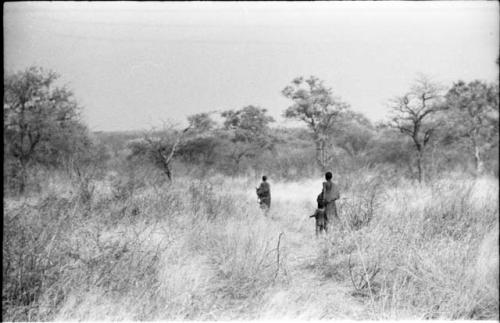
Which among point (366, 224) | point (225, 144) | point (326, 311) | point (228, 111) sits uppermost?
point (228, 111)

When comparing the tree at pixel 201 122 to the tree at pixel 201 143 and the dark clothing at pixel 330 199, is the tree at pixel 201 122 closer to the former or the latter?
the tree at pixel 201 143

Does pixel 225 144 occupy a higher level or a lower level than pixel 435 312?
higher

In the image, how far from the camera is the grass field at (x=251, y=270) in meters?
3.62

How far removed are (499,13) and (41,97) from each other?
1293cm

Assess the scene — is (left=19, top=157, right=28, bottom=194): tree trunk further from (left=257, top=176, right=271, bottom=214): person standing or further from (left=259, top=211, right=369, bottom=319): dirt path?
(left=259, top=211, right=369, bottom=319): dirt path

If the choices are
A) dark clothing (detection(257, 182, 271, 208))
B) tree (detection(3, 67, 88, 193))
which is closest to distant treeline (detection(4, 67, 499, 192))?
tree (detection(3, 67, 88, 193))

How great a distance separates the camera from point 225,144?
27.5 metres

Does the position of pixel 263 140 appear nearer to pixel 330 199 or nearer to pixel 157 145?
pixel 157 145

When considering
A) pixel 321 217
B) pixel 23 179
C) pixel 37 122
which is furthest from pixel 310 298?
pixel 37 122

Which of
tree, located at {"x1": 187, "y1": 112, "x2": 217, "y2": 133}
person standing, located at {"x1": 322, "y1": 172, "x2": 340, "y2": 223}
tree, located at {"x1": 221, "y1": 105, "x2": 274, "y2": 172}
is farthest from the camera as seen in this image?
tree, located at {"x1": 221, "y1": 105, "x2": 274, "y2": 172}

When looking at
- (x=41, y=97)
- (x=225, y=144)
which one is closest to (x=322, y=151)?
(x=225, y=144)

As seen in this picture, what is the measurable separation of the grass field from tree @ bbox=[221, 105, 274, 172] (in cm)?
2180

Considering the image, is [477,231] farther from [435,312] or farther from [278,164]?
[278,164]

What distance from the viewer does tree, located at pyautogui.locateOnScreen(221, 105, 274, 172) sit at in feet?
93.1
